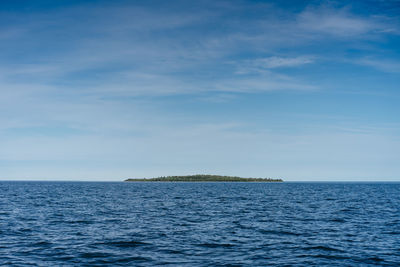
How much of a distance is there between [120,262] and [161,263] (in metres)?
2.51

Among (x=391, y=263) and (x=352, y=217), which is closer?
(x=391, y=263)

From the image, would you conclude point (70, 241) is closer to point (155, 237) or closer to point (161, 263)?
point (155, 237)

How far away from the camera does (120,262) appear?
19750mm

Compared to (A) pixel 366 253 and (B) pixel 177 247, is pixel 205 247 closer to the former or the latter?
(B) pixel 177 247

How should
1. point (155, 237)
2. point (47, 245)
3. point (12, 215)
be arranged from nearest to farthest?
1. point (47, 245)
2. point (155, 237)
3. point (12, 215)

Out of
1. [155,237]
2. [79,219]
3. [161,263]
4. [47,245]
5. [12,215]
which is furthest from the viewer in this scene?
[12,215]

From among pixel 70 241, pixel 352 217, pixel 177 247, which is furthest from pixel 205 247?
pixel 352 217

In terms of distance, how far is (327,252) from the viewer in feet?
73.2

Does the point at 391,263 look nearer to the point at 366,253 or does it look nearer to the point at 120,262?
the point at 366,253

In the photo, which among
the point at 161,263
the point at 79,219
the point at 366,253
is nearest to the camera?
the point at 161,263

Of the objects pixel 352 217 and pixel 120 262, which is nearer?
pixel 120 262

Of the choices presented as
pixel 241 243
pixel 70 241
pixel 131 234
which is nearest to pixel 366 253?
pixel 241 243

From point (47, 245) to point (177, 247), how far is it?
9.50 m

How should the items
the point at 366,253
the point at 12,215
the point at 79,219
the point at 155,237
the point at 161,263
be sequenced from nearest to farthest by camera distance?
the point at 161,263 < the point at 366,253 < the point at 155,237 < the point at 79,219 < the point at 12,215
